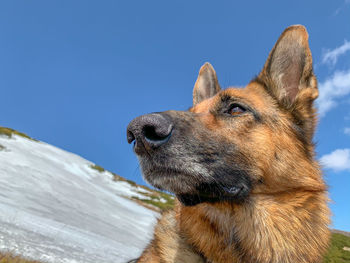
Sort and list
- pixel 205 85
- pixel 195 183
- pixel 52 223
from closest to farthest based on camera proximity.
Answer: pixel 195 183, pixel 205 85, pixel 52 223

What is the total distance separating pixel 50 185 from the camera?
19.7 meters

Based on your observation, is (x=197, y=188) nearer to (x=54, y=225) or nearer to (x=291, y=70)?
(x=291, y=70)

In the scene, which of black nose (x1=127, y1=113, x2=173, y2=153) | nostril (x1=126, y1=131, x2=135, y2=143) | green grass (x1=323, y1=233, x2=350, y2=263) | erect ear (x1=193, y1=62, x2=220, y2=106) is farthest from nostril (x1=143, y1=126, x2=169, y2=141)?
green grass (x1=323, y1=233, x2=350, y2=263)

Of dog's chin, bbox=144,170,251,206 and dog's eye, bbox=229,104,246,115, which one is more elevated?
dog's eye, bbox=229,104,246,115

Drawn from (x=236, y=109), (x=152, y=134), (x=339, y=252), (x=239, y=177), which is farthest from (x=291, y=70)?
Result: (x=339, y=252)

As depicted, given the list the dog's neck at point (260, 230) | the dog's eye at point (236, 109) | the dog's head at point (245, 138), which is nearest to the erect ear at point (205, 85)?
the dog's head at point (245, 138)

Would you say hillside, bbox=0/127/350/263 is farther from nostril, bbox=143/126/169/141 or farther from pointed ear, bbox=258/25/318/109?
pointed ear, bbox=258/25/318/109

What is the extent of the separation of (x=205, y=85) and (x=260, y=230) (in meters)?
2.95

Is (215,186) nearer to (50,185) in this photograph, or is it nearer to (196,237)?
(196,237)

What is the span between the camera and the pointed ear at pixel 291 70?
149 inches

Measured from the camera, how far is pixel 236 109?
12.1ft

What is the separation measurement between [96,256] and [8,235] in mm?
2570

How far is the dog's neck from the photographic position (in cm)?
314

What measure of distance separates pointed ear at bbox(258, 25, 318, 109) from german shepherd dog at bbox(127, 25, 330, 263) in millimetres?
18
